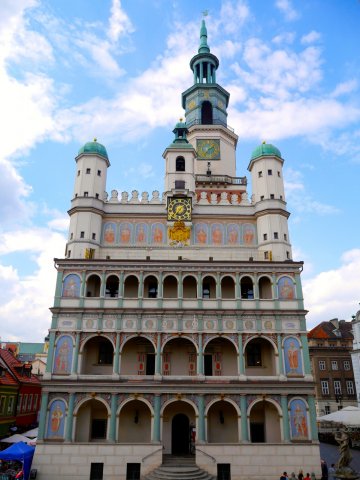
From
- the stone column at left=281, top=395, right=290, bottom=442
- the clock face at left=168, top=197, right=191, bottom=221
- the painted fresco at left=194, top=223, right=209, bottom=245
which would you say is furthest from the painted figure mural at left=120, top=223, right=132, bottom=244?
the stone column at left=281, top=395, right=290, bottom=442

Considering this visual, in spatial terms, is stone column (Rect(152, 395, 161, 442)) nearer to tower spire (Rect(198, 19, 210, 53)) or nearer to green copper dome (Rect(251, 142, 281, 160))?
green copper dome (Rect(251, 142, 281, 160))

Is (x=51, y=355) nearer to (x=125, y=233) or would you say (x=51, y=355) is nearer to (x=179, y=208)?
(x=125, y=233)

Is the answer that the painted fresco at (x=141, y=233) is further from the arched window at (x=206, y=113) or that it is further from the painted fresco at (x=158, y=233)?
the arched window at (x=206, y=113)

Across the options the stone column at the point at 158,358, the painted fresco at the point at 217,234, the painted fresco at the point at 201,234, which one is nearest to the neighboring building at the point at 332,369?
the painted fresco at the point at 217,234

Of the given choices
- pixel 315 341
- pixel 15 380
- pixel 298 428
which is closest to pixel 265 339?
pixel 298 428

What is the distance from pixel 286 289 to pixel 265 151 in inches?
563

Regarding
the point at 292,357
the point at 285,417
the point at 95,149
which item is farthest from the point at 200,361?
the point at 95,149

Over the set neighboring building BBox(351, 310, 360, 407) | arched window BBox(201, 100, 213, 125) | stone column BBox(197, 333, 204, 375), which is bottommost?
stone column BBox(197, 333, 204, 375)

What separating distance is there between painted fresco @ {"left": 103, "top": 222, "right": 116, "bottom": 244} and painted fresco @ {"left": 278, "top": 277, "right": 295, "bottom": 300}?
15.3 meters

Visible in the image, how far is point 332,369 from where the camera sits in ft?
209

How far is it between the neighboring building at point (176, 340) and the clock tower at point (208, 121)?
899cm

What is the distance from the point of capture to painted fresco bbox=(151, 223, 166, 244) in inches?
1528

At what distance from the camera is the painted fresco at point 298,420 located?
30.8 meters

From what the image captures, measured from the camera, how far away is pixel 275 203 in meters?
39.2
